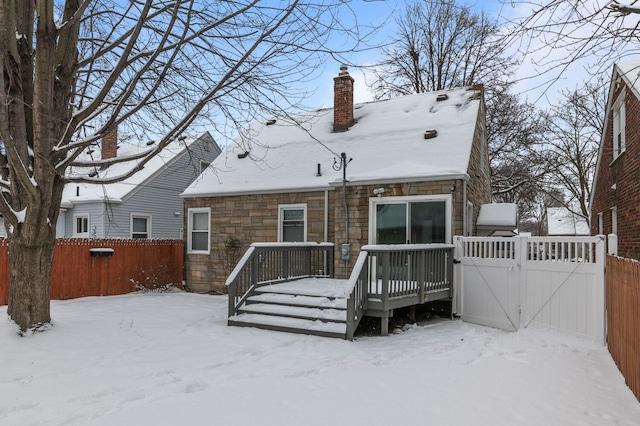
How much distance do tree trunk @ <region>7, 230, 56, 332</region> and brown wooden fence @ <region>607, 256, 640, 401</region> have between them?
7396 millimetres

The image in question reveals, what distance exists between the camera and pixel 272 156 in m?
12.3

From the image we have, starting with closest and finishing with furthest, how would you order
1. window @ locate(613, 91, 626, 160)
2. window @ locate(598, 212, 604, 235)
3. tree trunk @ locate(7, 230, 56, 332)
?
tree trunk @ locate(7, 230, 56, 332) < window @ locate(613, 91, 626, 160) < window @ locate(598, 212, 604, 235)

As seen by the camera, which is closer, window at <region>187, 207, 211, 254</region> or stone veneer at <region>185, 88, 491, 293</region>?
stone veneer at <region>185, 88, 491, 293</region>

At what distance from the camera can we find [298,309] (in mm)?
7309

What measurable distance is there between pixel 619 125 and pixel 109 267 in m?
13.3

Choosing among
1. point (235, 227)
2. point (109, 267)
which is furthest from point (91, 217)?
point (235, 227)

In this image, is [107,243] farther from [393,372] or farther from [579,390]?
[579,390]

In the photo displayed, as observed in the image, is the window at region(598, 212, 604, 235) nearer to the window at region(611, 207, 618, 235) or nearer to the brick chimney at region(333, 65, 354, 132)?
the window at region(611, 207, 618, 235)

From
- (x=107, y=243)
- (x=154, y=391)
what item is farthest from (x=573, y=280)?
(x=107, y=243)

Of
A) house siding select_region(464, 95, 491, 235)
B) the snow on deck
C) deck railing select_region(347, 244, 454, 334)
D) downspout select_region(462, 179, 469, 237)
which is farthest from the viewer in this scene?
house siding select_region(464, 95, 491, 235)

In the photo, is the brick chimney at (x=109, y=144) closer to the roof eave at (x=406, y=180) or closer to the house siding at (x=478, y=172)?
the roof eave at (x=406, y=180)

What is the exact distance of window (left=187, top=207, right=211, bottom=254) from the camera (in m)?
12.1

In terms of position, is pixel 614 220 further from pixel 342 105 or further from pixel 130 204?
pixel 130 204

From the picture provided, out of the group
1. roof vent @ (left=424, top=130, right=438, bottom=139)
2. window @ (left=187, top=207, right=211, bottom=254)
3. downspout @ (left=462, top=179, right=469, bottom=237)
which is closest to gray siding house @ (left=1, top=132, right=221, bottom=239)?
window @ (left=187, top=207, right=211, bottom=254)
